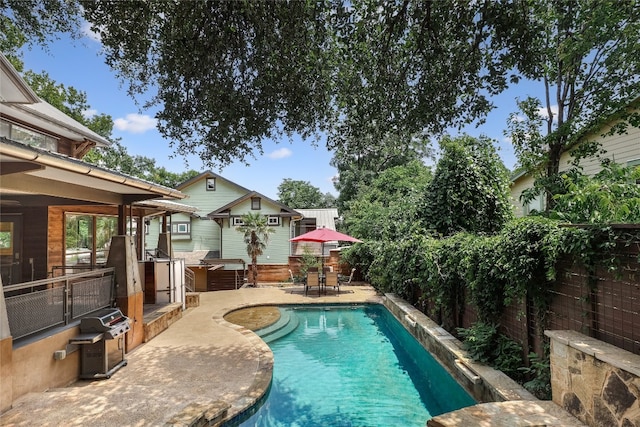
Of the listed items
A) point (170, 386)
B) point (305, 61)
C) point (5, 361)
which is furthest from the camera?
point (305, 61)

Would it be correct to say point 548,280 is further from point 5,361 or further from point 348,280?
point 348,280

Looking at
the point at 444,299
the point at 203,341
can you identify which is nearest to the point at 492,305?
the point at 444,299

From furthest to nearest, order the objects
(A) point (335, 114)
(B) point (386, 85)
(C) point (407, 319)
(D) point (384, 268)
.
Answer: (D) point (384, 268), (C) point (407, 319), (A) point (335, 114), (B) point (386, 85)

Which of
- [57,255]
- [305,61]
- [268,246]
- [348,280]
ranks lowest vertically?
[348,280]

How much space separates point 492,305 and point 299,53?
541cm

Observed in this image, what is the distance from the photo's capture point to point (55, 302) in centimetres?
566

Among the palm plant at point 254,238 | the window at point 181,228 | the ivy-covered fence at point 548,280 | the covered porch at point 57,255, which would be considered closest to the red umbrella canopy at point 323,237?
the palm plant at point 254,238

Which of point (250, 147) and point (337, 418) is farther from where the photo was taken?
point (250, 147)

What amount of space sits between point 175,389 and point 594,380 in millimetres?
5338

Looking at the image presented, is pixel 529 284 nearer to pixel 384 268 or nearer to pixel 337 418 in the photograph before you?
pixel 337 418

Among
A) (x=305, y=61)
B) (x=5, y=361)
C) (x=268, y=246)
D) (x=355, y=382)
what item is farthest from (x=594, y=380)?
(x=268, y=246)

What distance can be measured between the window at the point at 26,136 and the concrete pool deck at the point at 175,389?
18.2ft

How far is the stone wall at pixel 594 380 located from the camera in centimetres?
333

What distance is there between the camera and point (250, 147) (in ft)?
23.9
